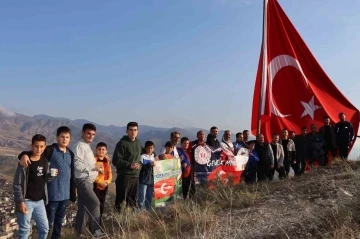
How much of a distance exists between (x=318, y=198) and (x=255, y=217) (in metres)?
1.27

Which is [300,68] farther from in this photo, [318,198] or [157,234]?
[157,234]

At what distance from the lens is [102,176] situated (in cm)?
644

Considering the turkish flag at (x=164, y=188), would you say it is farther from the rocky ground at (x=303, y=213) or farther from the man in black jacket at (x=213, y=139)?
the rocky ground at (x=303, y=213)

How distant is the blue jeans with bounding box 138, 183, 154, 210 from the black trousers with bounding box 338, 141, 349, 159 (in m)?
6.08

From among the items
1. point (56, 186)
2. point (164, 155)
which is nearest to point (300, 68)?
point (164, 155)

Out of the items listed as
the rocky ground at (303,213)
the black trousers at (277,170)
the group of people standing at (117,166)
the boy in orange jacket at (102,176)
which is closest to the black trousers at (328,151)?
the group of people standing at (117,166)

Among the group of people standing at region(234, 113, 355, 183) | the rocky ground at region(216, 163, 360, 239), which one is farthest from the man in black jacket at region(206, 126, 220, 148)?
the rocky ground at region(216, 163, 360, 239)

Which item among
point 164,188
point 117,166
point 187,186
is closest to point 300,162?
point 187,186

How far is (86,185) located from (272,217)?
295 cm

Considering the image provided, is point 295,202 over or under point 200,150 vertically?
under

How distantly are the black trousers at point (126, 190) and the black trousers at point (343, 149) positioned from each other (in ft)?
21.7

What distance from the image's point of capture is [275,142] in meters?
9.71

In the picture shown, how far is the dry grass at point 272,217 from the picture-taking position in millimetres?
3729

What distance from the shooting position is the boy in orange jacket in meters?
6.42
